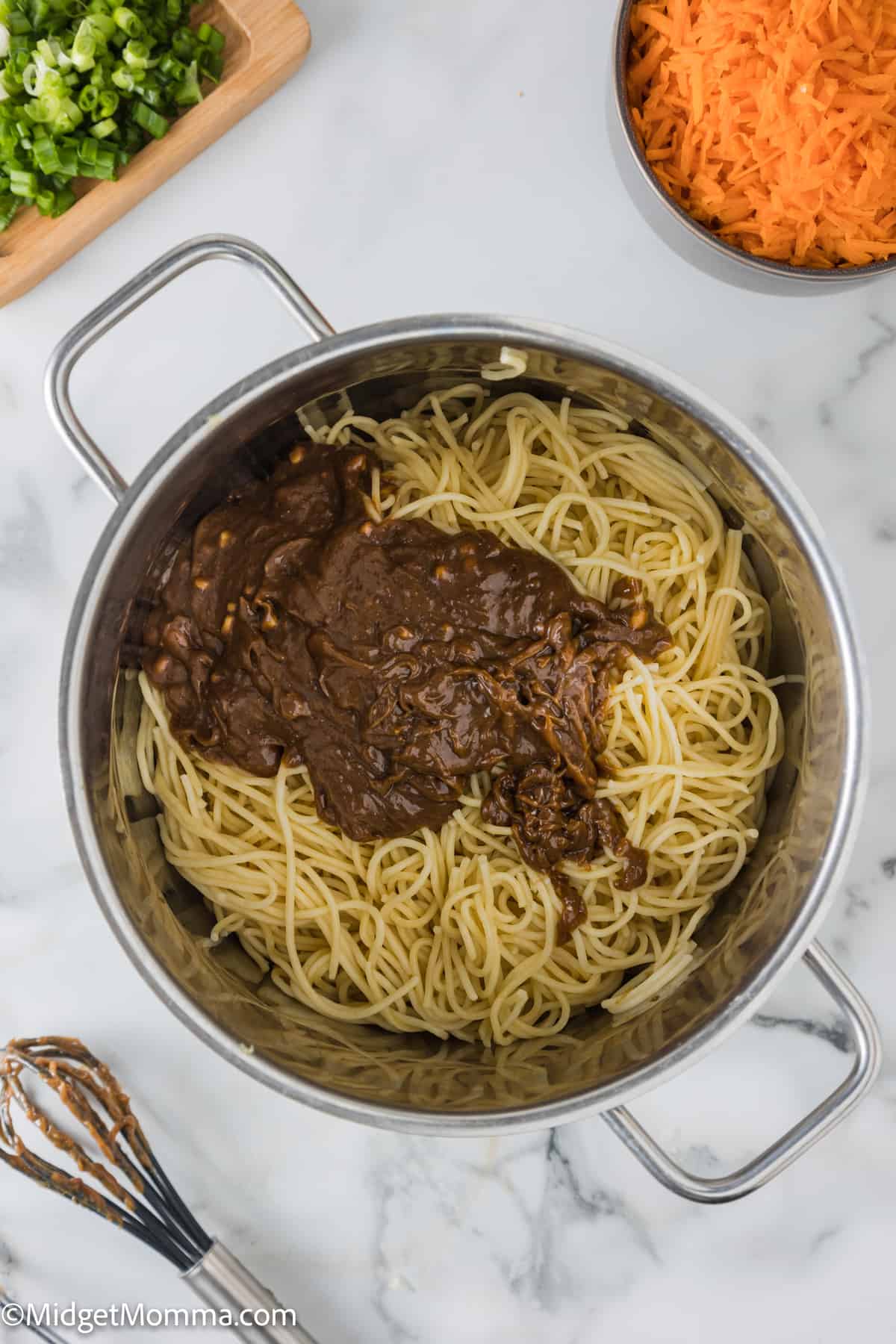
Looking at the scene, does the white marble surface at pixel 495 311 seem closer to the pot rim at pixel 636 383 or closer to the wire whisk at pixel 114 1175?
the wire whisk at pixel 114 1175

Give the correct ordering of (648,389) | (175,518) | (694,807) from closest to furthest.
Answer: (648,389), (175,518), (694,807)

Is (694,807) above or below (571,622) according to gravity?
below

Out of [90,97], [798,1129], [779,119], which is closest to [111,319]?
[90,97]

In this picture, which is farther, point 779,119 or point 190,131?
point 190,131

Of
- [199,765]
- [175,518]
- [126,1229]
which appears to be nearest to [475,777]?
[199,765]

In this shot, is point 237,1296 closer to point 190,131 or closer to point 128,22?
point 190,131

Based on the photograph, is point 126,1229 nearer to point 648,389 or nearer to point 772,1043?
point 772,1043

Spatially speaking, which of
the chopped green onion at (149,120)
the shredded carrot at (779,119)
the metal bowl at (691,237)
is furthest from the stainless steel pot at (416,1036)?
the chopped green onion at (149,120)
